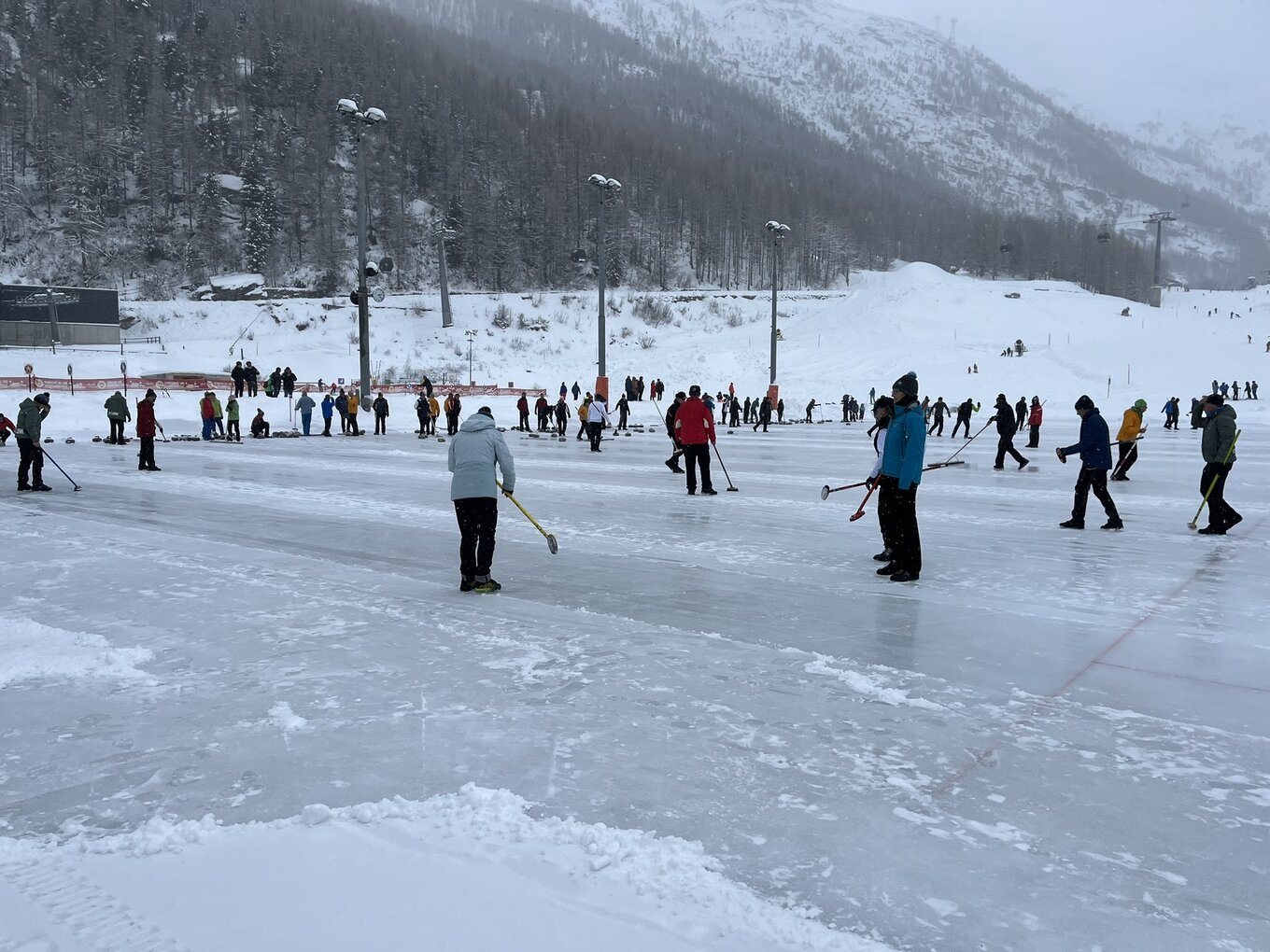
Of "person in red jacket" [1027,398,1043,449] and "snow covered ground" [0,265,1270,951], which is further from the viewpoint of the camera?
"person in red jacket" [1027,398,1043,449]

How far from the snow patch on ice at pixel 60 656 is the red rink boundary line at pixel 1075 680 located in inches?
157

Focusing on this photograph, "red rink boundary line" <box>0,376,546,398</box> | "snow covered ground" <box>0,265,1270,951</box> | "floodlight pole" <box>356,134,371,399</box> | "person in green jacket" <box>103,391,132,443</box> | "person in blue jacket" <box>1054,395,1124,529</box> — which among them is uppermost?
"floodlight pole" <box>356,134,371,399</box>

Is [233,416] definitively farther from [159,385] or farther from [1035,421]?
[1035,421]

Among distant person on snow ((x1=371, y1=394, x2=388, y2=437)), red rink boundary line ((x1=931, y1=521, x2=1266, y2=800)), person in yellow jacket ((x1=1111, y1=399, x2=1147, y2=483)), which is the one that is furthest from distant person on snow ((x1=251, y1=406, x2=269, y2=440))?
red rink boundary line ((x1=931, y1=521, x2=1266, y2=800))

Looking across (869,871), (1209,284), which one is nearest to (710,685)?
(869,871)

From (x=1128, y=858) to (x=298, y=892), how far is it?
101 inches

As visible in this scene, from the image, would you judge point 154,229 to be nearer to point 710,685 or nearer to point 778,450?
point 778,450

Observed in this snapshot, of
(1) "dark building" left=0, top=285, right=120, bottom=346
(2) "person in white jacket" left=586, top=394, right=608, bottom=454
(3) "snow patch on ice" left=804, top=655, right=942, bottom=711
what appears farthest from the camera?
(1) "dark building" left=0, top=285, right=120, bottom=346

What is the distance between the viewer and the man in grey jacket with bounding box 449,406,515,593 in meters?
6.43

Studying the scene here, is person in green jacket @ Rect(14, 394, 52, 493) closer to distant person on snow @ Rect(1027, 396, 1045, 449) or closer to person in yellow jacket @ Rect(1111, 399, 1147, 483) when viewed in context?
person in yellow jacket @ Rect(1111, 399, 1147, 483)

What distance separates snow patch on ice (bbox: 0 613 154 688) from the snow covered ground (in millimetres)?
36

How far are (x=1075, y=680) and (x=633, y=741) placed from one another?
94.3 inches

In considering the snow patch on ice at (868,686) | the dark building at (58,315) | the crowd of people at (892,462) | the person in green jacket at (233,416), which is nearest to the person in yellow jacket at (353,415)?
the person in green jacket at (233,416)

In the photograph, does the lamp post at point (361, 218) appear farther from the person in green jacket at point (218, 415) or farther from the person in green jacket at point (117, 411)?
the person in green jacket at point (117, 411)
